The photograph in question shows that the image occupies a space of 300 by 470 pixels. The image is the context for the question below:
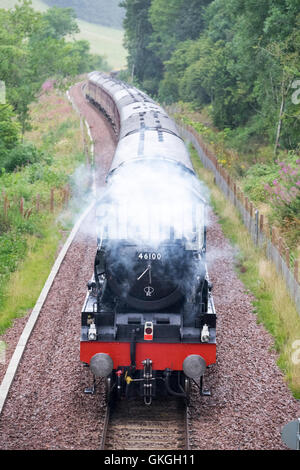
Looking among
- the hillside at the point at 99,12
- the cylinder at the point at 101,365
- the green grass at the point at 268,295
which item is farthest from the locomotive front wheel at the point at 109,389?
the hillside at the point at 99,12

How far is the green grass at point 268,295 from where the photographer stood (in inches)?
410

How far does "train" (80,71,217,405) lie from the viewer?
8711 millimetres

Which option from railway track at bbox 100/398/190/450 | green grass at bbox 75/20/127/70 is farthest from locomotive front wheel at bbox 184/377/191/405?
green grass at bbox 75/20/127/70

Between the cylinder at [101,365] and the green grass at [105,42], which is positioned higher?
the green grass at [105,42]

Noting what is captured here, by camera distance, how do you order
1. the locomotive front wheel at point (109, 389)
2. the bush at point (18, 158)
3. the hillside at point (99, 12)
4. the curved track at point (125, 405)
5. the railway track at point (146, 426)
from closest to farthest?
the railway track at point (146, 426)
the curved track at point (125, 405)
the locomotive front wheel at point (109, 389)
the bush at point (18, 158)
the hillside at point (99, 12)

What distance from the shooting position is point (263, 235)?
15938 millimetres

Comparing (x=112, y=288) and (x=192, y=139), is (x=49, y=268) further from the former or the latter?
(x=192, y=139)

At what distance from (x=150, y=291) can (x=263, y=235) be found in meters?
7.87

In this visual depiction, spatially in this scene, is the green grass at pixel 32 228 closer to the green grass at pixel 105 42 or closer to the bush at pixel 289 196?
the bush at pixel 289 196

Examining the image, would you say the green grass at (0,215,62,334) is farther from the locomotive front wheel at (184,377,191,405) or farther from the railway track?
the locomotive front wheel at (184,377,191,405)

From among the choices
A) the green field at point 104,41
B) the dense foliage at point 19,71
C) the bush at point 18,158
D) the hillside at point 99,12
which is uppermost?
the hillside at point 99,12

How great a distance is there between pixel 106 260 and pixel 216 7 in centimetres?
4376

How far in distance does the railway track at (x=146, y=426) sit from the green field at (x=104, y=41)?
365ft
